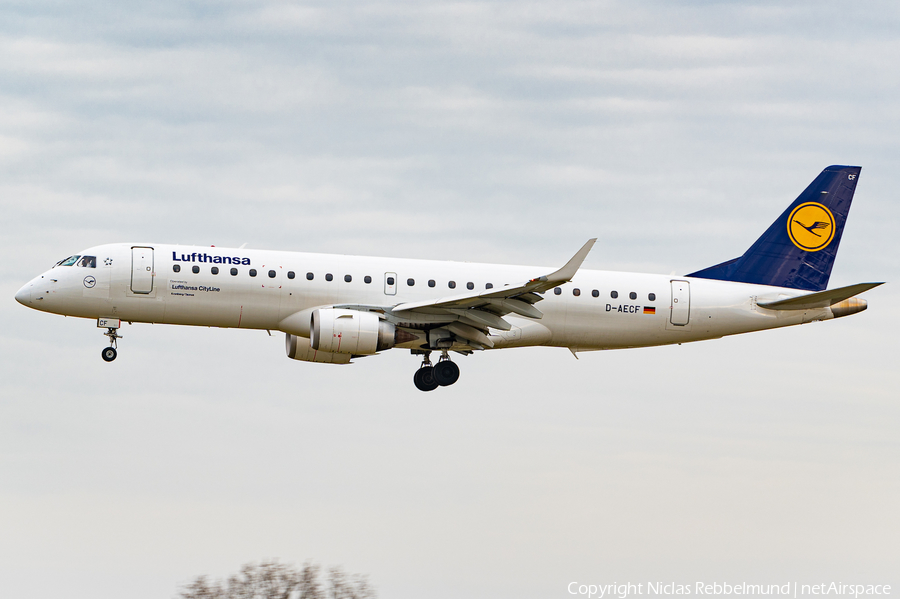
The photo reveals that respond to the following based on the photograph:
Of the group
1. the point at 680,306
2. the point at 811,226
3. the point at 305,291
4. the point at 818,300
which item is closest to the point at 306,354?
the point at 305,291

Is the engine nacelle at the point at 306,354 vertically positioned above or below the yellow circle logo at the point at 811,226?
below

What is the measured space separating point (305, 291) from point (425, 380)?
5.66 meters

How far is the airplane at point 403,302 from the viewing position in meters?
41.0

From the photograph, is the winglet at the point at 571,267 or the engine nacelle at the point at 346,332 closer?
the winglet at the point at 571,267

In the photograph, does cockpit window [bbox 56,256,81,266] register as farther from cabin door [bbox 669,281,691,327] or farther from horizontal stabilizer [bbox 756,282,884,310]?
horizontal stabilizer [bbox 756,282,884,310]

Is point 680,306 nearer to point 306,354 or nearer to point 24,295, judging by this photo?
point 306,354

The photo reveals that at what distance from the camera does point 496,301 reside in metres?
40.5

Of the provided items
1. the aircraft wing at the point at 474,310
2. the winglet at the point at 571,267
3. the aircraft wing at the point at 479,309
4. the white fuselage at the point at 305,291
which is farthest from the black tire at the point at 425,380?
the winglet at the point at 571,267

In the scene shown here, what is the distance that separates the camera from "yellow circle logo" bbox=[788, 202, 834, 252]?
160ft

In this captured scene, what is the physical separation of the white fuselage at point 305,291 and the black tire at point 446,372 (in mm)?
1602

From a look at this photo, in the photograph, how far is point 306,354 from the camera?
4434 cm

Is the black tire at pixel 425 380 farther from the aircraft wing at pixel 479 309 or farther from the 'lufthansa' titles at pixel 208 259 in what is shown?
the 'lufthansa' titles at pixel 208 259

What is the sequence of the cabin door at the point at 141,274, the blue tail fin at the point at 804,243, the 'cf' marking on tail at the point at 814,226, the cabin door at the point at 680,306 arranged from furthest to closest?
the 'cf' marking on tail at the point at 814,226
the blue tail fin at the point at 804,243
the cabin door at the point at 680,306
the cabin door at the point at 141,274

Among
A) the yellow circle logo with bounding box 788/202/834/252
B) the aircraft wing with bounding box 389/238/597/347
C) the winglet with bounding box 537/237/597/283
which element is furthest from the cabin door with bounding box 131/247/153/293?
the yellow circle logo with bounding box 788/202/834/252
